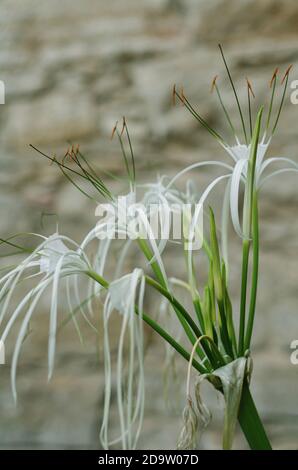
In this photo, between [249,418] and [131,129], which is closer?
[249,418]

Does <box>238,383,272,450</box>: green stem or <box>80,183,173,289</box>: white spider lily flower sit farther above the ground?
<box>80,183,173,289</box>: white spider lily flower

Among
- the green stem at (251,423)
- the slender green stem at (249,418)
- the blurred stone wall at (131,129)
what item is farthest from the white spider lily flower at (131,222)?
the blurred stone wall at (131,129)

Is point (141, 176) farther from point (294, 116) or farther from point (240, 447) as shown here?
point (240, 447)

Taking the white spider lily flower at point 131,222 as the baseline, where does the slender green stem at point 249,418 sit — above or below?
below

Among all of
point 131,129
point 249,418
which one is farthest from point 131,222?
point 131,129

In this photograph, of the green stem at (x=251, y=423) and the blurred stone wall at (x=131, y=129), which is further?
the blurred stone wall at (x=131, y=129)

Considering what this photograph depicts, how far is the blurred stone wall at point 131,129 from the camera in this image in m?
1.30

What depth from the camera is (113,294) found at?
0.70m

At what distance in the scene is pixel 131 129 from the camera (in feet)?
4.57

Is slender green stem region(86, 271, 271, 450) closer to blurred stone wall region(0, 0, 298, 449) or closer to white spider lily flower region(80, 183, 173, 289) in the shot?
white spider lily flower region(80, 183, 173, 289)

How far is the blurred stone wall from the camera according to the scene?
1296 mm

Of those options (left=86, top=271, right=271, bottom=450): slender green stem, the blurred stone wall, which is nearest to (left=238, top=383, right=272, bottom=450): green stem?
(left=86, top=271, right=271, bottom=450): slender green stem

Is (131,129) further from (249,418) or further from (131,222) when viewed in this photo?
(249,418)

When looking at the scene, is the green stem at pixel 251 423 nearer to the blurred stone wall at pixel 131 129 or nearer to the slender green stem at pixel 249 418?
the slender green stem at pixel 249 418
